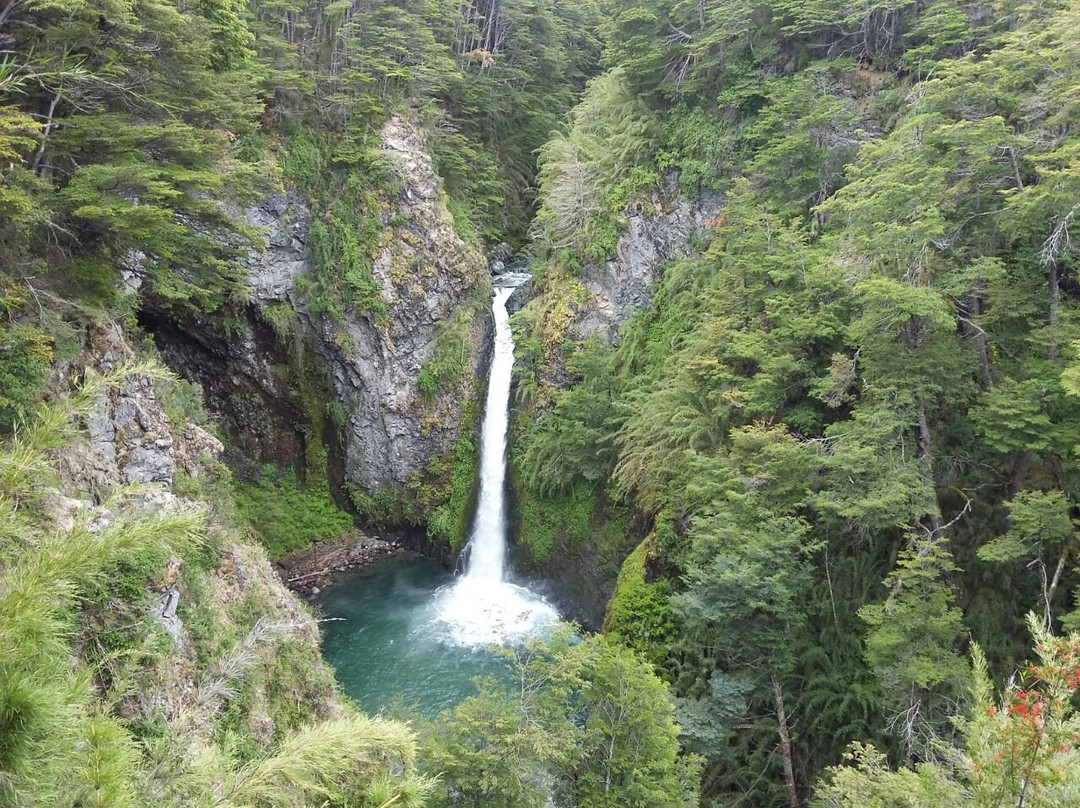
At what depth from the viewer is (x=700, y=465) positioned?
1141 centimetres

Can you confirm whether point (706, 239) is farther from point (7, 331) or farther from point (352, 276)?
point (7, 331)

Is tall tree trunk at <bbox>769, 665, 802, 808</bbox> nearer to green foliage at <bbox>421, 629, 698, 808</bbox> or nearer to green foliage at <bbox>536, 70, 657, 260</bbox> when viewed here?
green foliage at <bbox>421, 629, 698, 808</bbox>

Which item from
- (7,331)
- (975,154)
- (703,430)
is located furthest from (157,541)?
(975,154)

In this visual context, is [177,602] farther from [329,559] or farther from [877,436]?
[329,559]

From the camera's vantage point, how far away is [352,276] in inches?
693

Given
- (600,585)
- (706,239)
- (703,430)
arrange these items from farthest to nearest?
(706,239)
(600,585)
(703,430)

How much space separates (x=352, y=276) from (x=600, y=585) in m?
10.8

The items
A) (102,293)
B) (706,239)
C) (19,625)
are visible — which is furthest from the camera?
(706,239)

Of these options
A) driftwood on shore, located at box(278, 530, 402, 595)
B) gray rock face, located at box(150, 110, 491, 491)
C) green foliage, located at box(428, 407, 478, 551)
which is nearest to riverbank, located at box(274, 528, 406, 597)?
driftwood on shore, located at box(278, 530, 402, 595)

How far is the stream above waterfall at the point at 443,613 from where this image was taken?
43.9 feet

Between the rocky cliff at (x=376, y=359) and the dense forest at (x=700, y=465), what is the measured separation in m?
1.53

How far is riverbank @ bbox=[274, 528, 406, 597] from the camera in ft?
56.5

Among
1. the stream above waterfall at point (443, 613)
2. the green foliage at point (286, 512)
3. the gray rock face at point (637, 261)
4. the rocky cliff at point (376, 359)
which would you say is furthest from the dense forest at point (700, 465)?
the green foliage at point (286, 512)

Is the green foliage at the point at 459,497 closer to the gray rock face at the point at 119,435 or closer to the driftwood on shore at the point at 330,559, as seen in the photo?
the driftwood on shore at the point at 330,559
